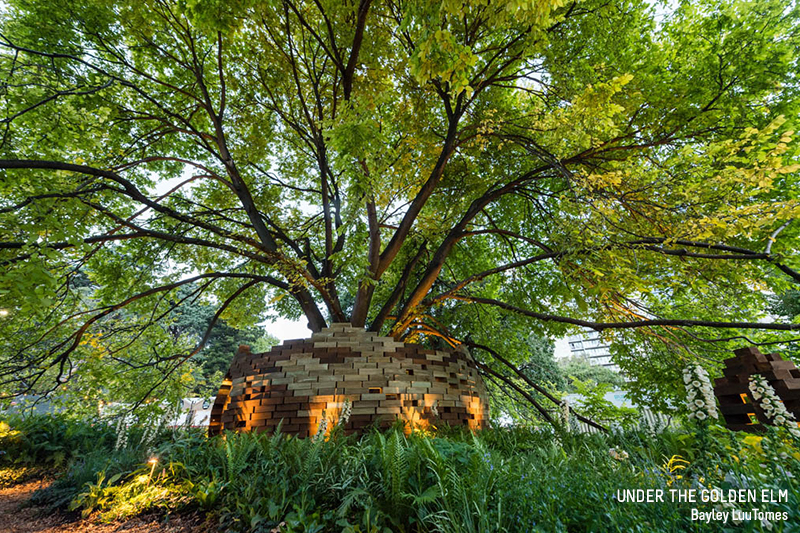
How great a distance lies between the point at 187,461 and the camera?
4004 millimetres

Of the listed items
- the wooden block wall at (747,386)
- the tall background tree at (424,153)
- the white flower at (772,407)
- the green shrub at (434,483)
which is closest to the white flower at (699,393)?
the green shrub at (434,483)

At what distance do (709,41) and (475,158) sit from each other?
4923 millimetres

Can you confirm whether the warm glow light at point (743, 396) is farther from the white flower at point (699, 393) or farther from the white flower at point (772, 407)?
the white flower at point (699, 393)

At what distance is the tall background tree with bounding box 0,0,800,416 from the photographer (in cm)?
417

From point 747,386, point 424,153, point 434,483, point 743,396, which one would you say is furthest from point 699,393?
point 424,153

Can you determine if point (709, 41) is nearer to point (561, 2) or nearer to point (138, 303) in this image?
point (561, 2)

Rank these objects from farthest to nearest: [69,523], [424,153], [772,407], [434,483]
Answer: [424,153], [69,523], [772,407], [434,483]

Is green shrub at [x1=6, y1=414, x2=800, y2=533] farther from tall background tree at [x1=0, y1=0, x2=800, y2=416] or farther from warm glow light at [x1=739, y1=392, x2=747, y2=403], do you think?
tall background tree at [x1=0, y1=0, x2=800, y2=416]

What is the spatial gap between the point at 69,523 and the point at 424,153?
26.4ft

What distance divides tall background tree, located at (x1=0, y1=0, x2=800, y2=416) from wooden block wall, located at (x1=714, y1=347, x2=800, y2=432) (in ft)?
1.68

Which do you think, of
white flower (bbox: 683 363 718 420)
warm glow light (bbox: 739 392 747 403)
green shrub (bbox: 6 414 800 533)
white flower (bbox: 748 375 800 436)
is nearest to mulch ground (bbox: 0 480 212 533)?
green shrub (bbox: 6 414 800 533)

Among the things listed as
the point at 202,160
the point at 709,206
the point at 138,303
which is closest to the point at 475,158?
the point at 709,206

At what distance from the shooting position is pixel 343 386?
17.4 ft

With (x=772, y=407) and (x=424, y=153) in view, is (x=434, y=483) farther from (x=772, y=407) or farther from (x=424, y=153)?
(x=424, y=153)
